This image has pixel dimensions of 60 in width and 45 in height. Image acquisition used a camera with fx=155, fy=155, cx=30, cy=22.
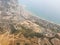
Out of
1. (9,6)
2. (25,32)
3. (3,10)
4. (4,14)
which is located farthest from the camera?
(9,6)

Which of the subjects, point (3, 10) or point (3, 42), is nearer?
point (3, 42)

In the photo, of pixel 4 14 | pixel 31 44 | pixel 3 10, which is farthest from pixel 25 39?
pixel 3 10

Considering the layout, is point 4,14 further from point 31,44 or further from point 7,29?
point 31,44

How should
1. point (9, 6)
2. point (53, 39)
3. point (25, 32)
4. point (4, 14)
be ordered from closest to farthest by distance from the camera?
1. point (53, 39)
2. point (25, 32)
3. point (4, 14)
4. point (9, 6)

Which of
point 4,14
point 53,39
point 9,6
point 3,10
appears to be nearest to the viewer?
point 53,39

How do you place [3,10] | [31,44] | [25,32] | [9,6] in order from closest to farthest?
[31,44]
[25,32]
[3,10]
[9,6]

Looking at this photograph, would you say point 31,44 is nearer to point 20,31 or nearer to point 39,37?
point 39,37

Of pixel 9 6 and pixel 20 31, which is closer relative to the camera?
pixel 20 31

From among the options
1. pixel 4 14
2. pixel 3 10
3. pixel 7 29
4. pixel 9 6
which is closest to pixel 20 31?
pixel 7 29
